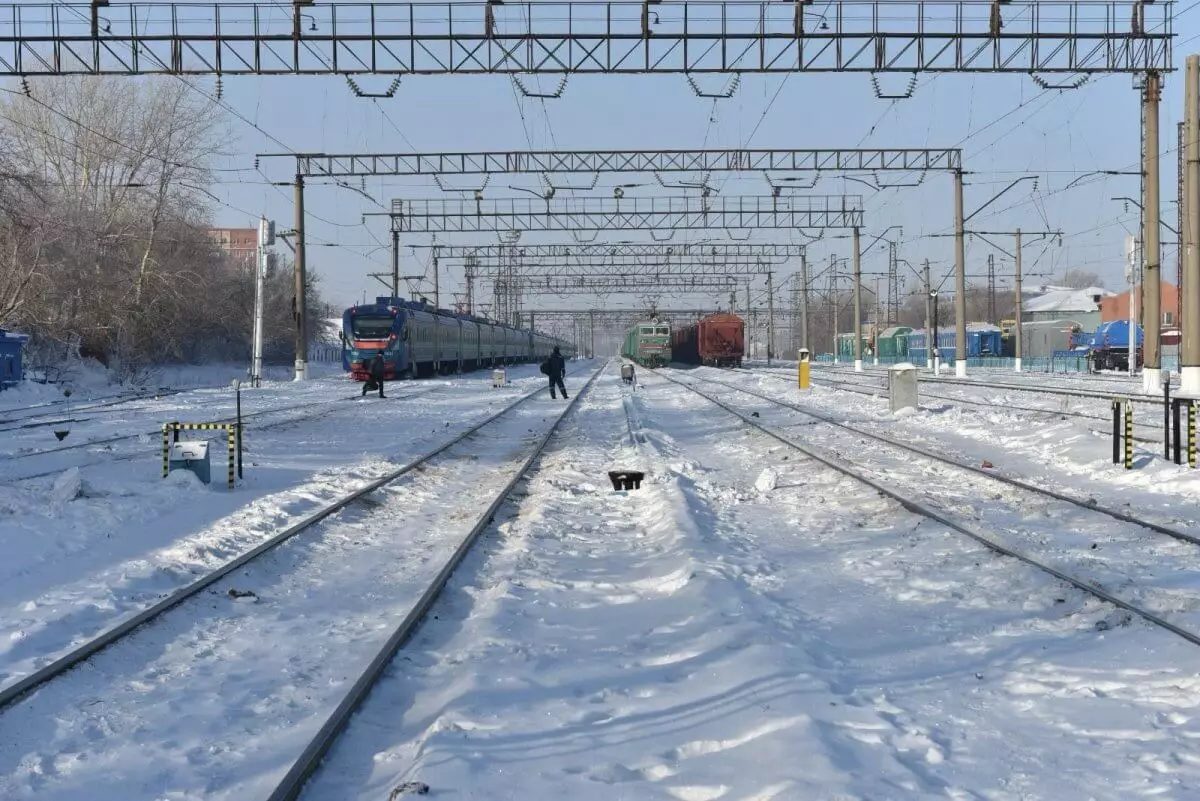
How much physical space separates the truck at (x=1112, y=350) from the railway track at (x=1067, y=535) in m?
45.8

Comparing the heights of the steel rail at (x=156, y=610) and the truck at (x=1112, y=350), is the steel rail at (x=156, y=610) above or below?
below

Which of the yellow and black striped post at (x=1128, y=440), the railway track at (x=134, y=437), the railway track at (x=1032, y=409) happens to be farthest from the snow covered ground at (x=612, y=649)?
the railway track at (x=1032, y=409)

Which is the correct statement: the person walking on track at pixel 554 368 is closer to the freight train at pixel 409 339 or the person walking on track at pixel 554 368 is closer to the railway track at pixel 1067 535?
the freight train at pixel 409 339

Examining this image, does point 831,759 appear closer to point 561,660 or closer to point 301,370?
point 561,660

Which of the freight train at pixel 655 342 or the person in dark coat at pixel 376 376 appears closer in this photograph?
the person in dark coat at pixel 376 376

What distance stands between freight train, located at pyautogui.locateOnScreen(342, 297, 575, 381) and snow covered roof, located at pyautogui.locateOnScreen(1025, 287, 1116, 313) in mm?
66534

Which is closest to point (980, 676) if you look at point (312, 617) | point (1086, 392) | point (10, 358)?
point (312, 617)

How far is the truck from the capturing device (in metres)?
56.1

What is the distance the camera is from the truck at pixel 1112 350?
2207 inches

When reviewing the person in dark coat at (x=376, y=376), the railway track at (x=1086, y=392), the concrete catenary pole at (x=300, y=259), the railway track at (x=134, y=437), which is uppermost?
the concrete catenary pole at (x=300, y=259)

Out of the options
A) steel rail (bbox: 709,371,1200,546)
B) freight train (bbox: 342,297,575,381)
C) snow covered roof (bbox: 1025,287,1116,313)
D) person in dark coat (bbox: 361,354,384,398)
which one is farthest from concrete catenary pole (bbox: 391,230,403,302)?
snow covered roof (bbox: 1025,287,1116,313)

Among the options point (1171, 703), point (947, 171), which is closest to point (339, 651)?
point (1171, 703)

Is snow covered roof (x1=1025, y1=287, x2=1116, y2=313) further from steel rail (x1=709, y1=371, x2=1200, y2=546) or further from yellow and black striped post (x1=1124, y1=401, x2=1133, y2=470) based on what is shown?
yellow and black striped post (x1=1124, y1=401, x2=1133, y2=470)

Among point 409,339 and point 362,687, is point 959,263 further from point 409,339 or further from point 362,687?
point 362,687
